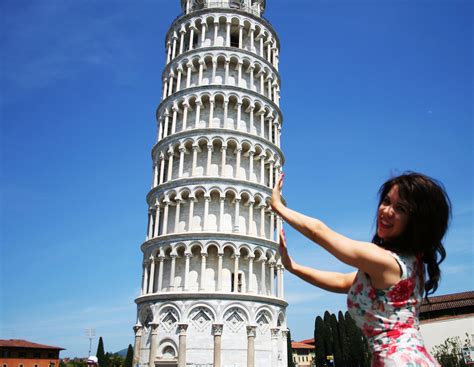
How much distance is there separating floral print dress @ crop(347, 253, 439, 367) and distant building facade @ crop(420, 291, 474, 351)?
42.6 m

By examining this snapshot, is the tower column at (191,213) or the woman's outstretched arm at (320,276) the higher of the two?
the tower column at (191,213)

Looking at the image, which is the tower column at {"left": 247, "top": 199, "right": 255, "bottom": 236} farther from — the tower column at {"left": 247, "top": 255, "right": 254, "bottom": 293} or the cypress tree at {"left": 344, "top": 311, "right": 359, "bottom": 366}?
the cypress tree at {"left": 344, "top": 311, "right": 359, "bottom": 366}

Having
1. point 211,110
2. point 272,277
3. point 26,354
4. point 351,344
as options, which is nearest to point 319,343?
point 351,344

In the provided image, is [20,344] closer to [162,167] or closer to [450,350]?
[162,167]

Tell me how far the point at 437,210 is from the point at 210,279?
2799cm

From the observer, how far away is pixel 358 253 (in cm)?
206

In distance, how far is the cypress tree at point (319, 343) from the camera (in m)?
55.7

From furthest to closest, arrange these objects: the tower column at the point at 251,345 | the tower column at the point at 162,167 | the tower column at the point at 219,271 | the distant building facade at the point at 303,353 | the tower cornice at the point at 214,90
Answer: the distant building facade at the point at 303,353 → the tower cornice at the point at 214,90 → the tower column at the point at 162,167 → the tower column at the point at 219,271 → the tower column at the point at 251,345

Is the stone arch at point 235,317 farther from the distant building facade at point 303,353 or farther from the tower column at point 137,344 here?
the distant building facade at point 303,353

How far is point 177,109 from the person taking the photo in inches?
1372

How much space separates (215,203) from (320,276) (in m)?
28.7

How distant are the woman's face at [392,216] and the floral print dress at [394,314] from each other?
0.49 ft

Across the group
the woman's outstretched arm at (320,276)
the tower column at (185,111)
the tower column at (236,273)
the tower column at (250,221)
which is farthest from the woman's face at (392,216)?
the tower column at (185,111)

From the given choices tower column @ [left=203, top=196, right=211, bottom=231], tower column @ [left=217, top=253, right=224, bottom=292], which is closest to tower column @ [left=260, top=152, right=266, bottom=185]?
tower column @ [left=203, top=196, right=211, bottom=231]
